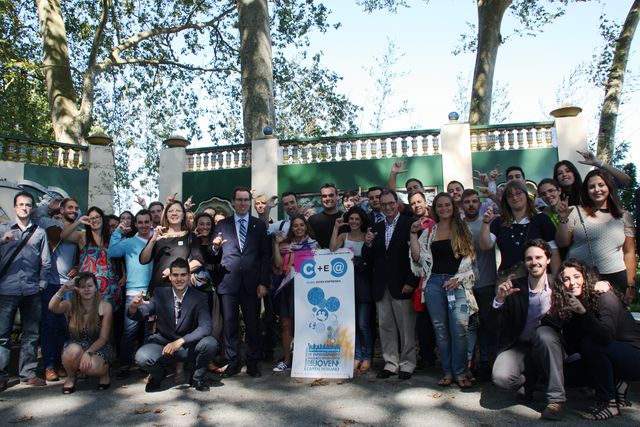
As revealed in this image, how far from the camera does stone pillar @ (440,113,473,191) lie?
11578 mm

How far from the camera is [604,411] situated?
12.9 ft

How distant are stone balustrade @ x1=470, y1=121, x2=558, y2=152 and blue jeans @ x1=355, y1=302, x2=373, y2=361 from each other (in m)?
7.01

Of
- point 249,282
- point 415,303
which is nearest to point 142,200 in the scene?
point 249,282

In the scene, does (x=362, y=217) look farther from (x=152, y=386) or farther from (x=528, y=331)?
(x=152, y=386)

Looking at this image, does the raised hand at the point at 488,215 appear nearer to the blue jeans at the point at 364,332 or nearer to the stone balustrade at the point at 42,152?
the blue jeans at the point at 364,332

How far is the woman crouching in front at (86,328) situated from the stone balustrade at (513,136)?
8.73m

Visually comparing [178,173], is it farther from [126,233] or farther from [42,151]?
[126,233]

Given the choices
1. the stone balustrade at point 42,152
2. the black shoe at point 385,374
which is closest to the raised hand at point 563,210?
the black shoe at point 385,374

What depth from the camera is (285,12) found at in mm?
18844

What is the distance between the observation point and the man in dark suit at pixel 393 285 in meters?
5.43

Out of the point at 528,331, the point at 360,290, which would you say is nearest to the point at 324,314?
the point at 360,290

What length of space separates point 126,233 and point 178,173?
628 centimetres

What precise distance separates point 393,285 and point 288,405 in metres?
1.63

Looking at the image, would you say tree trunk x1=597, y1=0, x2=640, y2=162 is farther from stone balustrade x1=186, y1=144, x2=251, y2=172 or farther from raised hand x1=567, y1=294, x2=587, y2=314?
raised hand x1=567, y1=294, x2=587, y2=314
